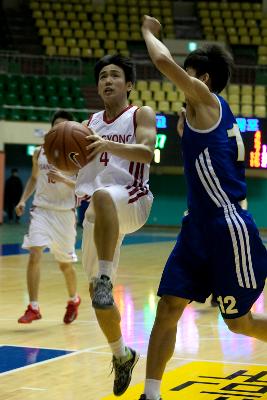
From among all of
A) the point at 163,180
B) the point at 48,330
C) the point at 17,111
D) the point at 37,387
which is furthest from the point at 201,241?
the point at 163,180

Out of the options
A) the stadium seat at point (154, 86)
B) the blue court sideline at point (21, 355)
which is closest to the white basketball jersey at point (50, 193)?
the blue court sideline at point (21, 355)

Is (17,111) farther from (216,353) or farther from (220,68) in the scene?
(220,68)

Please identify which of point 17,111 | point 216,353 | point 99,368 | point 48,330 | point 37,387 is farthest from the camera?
point 17,111

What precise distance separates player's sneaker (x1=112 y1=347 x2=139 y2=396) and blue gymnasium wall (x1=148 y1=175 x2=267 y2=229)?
21801mm

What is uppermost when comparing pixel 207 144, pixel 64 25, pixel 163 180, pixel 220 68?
pixel 64 25

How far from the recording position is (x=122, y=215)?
5008mm

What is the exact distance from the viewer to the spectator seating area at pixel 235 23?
28844mm

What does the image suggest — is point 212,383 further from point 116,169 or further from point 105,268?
point 116,169

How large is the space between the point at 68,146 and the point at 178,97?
21561mm

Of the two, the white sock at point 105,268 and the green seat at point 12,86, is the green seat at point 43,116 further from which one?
the white sock at point 105,268

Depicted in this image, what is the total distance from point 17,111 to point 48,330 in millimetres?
17726

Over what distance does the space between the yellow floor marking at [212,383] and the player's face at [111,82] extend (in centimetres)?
174

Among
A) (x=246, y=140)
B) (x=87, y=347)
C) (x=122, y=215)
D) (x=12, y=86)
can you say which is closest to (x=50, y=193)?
(x=87, y=347)

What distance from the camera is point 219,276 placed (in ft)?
14.9
